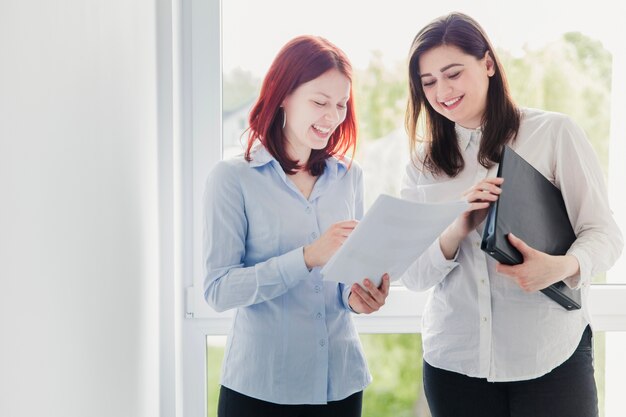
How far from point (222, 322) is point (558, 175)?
111cm

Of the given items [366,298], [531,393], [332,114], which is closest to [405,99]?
[332,114]

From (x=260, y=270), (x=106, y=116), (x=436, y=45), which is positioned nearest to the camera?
(x=106, y=116)

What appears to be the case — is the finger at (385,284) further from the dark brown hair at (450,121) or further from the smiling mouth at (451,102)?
the smiling mouth at (451,102)

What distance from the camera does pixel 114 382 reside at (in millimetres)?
1230

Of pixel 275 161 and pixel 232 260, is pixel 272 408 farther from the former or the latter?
pixel 275 161

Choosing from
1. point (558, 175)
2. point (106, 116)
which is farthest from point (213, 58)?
point (558, 175)

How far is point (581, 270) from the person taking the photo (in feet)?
4.53

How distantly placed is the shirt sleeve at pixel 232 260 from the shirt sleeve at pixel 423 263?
31 cm

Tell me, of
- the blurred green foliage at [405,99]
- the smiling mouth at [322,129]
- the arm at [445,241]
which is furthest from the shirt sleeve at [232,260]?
the blurred green foliage at [405,99]

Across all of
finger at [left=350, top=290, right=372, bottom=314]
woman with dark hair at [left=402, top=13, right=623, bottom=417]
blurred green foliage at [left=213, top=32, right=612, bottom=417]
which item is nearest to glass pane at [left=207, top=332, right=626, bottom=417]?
blurred green foliage at [left=213, top=32, right=612, bottom=417]

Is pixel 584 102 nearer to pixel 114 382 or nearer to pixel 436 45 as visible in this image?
pixel 436 45

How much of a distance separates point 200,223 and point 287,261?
0.72 meters

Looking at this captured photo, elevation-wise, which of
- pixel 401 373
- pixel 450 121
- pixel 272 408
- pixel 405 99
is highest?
pixel 405 99

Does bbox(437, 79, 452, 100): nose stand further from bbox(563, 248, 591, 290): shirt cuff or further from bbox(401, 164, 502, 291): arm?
bbox(563, 248, 591, 290): shirt cuff
